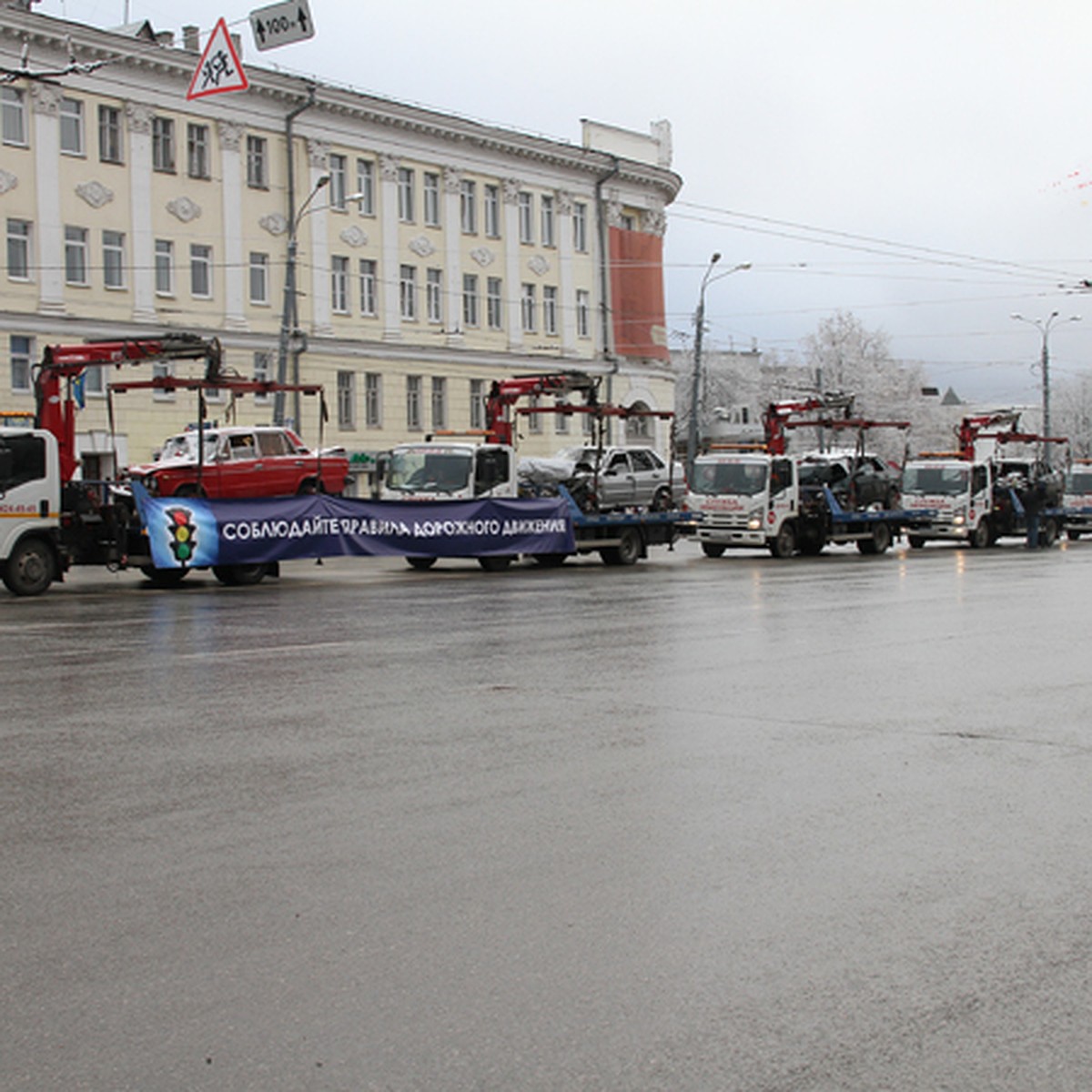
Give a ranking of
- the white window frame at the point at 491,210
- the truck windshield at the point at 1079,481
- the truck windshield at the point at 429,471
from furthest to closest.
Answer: the white window frame at the point at 491,210
the truck windshield at the point at 1079,481
the truck windshield at the point at 429,471

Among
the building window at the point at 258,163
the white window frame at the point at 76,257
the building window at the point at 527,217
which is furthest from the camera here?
the building window at the point at 527,217

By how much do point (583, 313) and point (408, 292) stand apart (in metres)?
9.80

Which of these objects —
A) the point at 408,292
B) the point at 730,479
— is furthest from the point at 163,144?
the point at 730,479

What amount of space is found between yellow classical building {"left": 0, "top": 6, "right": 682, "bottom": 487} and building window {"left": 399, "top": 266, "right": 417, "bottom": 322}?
8 cm

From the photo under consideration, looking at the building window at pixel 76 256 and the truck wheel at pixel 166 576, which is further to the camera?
the building window at pixel 76 256


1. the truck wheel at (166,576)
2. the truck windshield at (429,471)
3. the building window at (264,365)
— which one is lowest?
the truck wheel at (166,576)

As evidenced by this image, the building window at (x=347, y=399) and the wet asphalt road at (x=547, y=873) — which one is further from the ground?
the building window at (x=347, y=399)

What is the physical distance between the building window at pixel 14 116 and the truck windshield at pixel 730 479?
2306cm

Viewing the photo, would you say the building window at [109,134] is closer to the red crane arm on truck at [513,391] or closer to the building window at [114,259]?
the building window at [114,259]

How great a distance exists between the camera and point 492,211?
6041 cm

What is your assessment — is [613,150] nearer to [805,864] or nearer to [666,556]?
[666,556]

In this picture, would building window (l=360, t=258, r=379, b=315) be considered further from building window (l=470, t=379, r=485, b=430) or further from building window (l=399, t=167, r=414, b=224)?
building window (l=470, t=379, r=485, b=430)

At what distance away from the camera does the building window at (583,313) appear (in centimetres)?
6425

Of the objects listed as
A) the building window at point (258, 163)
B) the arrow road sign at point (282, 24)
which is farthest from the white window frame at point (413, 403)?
the arrow road sign at point (282, 24)
